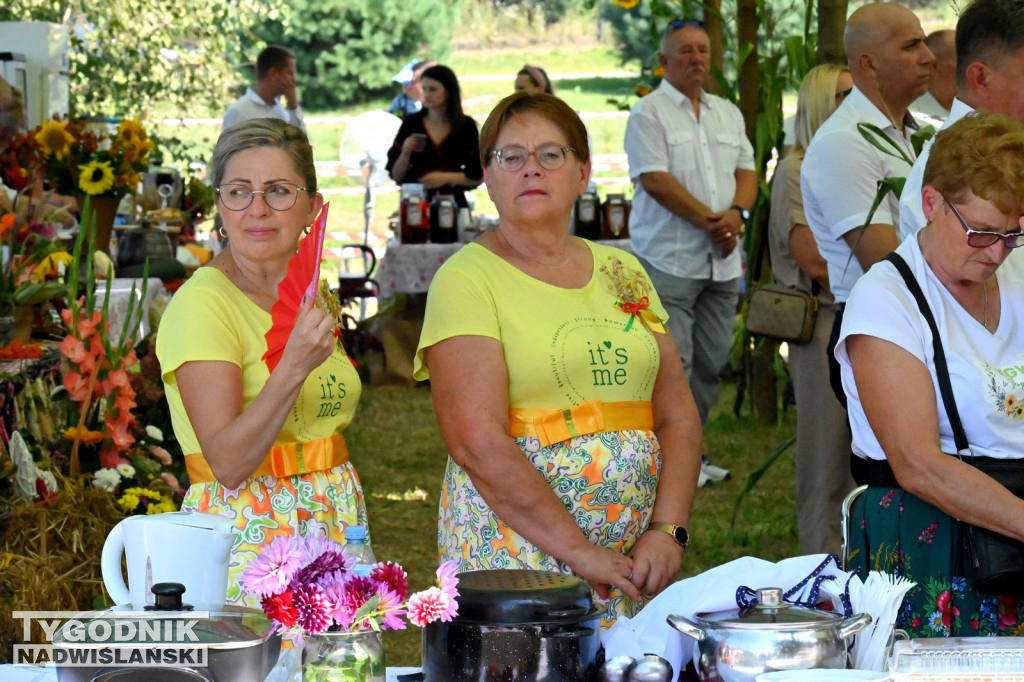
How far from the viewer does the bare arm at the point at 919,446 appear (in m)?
2.14

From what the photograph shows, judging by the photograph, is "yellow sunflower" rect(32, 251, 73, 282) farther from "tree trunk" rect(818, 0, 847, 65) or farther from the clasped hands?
"tree trunk" rect(818, 0, 847, 65)

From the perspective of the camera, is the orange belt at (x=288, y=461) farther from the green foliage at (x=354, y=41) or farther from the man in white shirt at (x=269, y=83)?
the green foliage at (x=354, y=41)

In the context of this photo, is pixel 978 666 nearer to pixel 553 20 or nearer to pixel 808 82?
pixel 808 82

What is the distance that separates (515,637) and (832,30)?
11.5 ft

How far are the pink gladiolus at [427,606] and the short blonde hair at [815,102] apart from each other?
9.41ft

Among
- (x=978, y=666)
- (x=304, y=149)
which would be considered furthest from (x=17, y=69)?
(x=978, y=666)

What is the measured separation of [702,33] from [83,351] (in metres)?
3.12

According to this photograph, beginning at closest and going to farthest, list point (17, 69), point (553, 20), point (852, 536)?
point (852, 536)
point (17, 69)
point (553, 20)

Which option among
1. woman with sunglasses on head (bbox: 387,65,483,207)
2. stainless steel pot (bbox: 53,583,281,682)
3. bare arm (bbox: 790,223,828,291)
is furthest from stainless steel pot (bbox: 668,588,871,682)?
woman with sunglasses on head (bbox: 387,65,483,207)

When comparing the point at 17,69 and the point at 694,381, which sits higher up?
the point at 17,69

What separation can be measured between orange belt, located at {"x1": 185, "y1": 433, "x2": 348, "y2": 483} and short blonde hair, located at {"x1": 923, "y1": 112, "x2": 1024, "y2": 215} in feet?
3.85

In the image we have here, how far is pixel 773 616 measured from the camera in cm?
162

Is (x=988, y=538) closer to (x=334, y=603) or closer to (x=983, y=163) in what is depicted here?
(x=983, y=163)

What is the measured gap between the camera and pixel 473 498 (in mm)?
2453
